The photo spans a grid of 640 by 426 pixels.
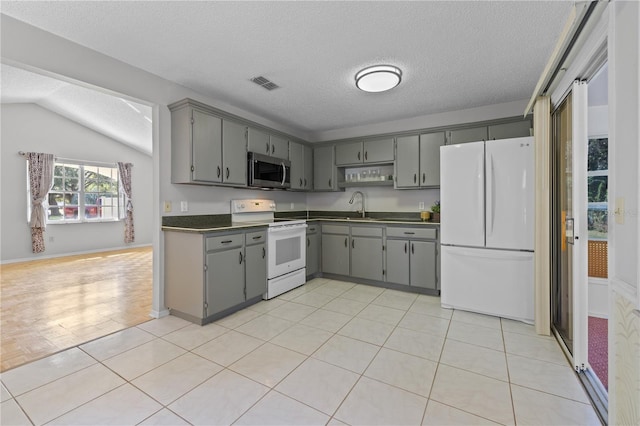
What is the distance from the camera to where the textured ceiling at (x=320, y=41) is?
6.22ft

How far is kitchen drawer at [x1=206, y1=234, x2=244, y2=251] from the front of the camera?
108 inches

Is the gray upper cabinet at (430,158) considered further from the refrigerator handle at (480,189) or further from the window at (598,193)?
the window at (598,193)

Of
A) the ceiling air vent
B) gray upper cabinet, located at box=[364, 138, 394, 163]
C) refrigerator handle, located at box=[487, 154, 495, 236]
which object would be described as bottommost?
refrigerator handle, located at box=[487, 154, 495, 236]

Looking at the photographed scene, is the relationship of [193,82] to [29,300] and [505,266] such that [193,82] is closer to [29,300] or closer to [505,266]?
[29,300]

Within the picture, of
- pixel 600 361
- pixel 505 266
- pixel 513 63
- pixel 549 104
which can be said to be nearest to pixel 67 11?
pixel 513 63

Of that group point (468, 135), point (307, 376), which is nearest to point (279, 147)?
point (468, 135)

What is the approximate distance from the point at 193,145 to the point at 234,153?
526 millimetres

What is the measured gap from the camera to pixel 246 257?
124 inches

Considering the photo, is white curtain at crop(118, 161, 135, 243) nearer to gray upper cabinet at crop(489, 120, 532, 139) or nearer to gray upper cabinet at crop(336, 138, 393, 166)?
gray upper cabinet at crop(336, 138, 393, 166)

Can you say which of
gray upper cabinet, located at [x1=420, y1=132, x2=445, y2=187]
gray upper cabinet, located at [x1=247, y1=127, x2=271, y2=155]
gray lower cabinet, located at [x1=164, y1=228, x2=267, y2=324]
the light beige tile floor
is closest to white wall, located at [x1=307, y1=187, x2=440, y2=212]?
gray upper cabinet, located at [x1=420, y1=132, x2=445, y2=187]

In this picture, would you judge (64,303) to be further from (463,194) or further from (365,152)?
(463,194)

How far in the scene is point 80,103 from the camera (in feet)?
17.5

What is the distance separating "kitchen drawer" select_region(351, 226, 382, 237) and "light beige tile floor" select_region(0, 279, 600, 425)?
131 cm

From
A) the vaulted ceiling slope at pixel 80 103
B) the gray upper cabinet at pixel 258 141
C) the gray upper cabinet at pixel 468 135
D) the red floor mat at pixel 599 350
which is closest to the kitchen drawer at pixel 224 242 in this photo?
the gray upper cabinet at pixel 258 141
